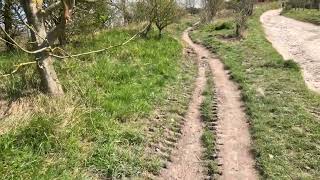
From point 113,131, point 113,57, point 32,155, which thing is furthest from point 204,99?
point 32,155

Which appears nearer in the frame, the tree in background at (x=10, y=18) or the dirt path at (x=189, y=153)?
the dirt path at (x=189, y=153)

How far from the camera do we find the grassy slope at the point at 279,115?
248 inches

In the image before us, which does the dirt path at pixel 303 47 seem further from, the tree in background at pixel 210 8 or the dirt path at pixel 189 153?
the tree in background at pixel 210 8

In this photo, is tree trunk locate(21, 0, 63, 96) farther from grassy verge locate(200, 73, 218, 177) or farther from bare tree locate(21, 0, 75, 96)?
grassy verge locate(200, 73, 218, 177)

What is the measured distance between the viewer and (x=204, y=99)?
31.7 ft

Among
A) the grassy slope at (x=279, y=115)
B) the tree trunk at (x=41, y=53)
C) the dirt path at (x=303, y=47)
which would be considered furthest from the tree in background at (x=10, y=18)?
the dirt path at (x=303, y=47)

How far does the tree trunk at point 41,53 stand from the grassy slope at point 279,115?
4.09 meters

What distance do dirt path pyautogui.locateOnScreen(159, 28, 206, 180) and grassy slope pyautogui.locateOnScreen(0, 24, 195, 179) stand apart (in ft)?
0.99

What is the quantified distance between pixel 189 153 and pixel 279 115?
2405 mm

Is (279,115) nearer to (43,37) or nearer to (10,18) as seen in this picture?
(43,37)

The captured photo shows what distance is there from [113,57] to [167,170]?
664 cm

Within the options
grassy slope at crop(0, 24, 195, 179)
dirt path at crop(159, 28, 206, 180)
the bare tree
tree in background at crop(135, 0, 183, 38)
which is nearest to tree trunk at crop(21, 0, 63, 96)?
the bare tree

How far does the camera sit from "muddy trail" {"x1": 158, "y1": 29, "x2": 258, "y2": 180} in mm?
6238

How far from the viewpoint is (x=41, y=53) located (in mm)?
8242
